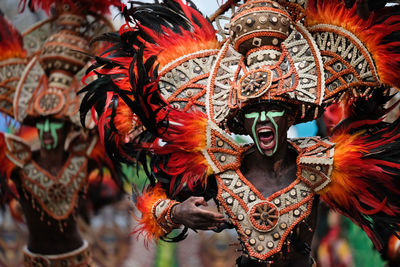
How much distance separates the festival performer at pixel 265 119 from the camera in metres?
2.43

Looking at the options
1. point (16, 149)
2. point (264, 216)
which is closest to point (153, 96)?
point (264, 216)

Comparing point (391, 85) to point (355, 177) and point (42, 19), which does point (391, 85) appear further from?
point (42, 19)

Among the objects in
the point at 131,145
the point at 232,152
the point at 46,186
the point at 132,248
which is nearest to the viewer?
the point at 232,152

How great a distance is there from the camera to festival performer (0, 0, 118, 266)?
14.9 ft

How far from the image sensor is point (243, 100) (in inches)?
97.0

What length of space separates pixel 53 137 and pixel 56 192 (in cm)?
45

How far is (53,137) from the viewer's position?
456cm

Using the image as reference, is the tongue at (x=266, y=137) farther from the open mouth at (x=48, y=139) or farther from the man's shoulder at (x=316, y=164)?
the open mouth at (x=48, y=139)

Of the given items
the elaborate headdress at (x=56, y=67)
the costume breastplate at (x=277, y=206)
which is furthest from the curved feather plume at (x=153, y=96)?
the elaborate headdress at (x=56, y=67)

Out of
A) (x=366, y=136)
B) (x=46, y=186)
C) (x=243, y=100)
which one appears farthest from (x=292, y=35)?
(x=46, y=186)

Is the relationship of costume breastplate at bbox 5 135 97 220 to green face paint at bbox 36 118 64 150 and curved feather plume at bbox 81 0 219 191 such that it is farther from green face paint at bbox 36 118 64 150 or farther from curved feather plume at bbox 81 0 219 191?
curved feather plume at bbox 81 0 219 191

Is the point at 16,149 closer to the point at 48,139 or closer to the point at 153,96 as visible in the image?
the point at 48,139

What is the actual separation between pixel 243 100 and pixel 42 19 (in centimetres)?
300

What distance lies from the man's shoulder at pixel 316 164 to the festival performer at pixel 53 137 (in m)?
2.48
